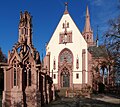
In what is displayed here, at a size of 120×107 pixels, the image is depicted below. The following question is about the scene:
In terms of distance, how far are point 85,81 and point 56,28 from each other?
45.4 ft

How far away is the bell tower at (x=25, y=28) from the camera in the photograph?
68.6 feet

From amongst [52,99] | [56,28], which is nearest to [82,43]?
[56,28]

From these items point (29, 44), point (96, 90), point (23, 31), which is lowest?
point (96, 90)

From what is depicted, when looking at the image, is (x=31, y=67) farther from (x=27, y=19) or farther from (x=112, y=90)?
(x=112, y=90)

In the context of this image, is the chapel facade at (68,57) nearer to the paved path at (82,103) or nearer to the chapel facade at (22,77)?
the paved path at (82,103)

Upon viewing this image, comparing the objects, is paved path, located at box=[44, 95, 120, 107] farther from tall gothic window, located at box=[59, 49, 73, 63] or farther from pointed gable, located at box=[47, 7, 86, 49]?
pointed gable, located at box=[47, 7, 86, 49]

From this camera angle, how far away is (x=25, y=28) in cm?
2167

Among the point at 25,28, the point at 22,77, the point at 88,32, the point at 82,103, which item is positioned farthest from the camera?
the point at 88,32

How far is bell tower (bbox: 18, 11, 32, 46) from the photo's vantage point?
20906mm

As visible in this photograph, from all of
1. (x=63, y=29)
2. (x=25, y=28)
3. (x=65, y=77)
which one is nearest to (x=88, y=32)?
(x=63, y=29)

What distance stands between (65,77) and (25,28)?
28838 millimetres

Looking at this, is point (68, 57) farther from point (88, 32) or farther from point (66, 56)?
point (88, 32)

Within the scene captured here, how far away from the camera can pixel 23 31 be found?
843 inches

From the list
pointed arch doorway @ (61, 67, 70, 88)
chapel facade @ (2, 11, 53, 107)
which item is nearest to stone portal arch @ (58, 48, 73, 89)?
pointed arch doorway @ (61, 67, 70, 88)
